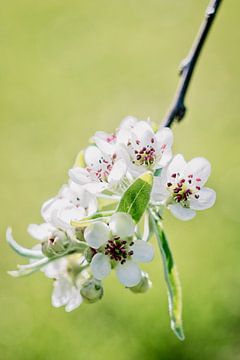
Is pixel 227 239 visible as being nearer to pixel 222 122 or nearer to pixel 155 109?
pixel 222 122

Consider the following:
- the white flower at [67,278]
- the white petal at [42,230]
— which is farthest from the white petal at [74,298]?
the white petal at [42,230]

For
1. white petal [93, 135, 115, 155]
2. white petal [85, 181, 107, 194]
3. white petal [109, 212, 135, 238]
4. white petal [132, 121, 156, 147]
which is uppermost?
white petal [132, 121, 156, 147]

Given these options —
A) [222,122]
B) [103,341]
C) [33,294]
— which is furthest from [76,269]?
[222,122]

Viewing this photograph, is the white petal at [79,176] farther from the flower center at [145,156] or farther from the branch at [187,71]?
the branch at [187,71]

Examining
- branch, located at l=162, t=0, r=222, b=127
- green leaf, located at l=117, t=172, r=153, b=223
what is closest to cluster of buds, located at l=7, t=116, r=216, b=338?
green leaf, located at l=117, t=172, r=153, b=223

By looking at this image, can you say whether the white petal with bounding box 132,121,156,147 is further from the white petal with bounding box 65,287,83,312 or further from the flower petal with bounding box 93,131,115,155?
the white petal with bounding box 65,287,83,312

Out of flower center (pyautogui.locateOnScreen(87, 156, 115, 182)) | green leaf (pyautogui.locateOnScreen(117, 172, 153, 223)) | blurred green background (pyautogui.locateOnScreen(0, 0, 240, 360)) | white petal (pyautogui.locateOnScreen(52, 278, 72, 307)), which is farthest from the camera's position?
blurred green background (pyautogui.locateOnScreen(0, 0, 240, 360))
